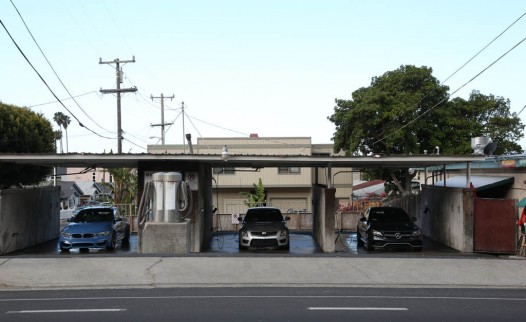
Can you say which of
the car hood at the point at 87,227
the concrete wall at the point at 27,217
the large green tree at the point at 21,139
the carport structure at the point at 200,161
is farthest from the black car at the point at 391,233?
the large green tree at the point at 21,139

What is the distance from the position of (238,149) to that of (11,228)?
27.5m

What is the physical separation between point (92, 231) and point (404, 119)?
20894 mm

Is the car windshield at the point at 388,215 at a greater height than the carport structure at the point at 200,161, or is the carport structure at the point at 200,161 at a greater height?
the carport structure at the point at 200,161

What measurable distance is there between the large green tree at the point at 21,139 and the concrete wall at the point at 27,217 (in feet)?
13.2

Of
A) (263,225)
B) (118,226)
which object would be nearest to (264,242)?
(263,225)

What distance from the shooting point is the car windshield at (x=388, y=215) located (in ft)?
65.1

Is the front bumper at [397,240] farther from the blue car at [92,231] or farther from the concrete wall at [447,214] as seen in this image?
the blue car at [92,231]

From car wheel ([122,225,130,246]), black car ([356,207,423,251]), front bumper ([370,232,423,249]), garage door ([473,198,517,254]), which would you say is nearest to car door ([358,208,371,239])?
black car ([356,207,423,251])

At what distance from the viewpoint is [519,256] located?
55.1 feet

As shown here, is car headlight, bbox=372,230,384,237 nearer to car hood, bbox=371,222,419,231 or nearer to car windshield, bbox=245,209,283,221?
car hood, bbox=371,222,419,231

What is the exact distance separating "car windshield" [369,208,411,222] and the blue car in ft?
28.8

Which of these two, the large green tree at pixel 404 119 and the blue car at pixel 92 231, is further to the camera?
the large green tree at pixel 404 119

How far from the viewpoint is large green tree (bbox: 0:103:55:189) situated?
2717 cm

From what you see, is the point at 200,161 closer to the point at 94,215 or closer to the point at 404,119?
the point at 94,215
